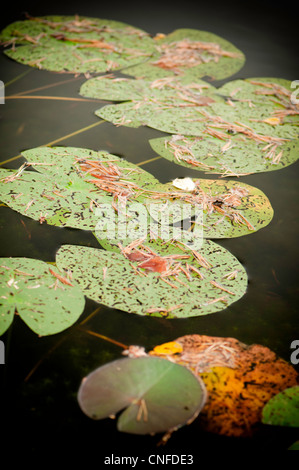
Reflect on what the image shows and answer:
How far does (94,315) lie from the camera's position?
1.06 meters

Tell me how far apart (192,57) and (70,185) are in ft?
4.18

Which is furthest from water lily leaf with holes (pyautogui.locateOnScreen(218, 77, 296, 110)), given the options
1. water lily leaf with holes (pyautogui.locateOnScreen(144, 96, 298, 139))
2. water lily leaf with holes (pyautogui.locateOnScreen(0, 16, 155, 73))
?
water lily leaf with holes (pyautogui.locateOnScreen(0, 16, 155, 73))

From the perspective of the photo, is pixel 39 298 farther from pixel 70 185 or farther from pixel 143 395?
pixel 70 185

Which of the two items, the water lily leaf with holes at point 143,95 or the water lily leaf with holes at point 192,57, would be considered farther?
the water lily leaf with holes at point 192,57

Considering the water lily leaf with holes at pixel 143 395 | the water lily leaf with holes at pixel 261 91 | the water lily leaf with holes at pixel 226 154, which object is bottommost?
the water lily leaf with holes at pixel 143 395

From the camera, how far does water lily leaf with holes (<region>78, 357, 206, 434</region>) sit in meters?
0.85

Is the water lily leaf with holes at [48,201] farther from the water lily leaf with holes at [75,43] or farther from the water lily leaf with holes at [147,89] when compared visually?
the water lily leaf with holes at [75,43]

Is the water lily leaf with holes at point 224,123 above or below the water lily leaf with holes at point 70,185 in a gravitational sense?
above

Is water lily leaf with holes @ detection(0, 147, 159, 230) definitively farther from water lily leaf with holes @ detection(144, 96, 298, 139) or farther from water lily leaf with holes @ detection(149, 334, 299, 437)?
water lily leaf with holes @ detection(149, 334, 299, 437)

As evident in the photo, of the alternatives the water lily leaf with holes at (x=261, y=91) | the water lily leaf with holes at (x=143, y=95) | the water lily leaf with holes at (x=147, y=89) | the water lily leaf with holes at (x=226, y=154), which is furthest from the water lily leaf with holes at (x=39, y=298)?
the water lily leaf with holes at (x=261, y=91)

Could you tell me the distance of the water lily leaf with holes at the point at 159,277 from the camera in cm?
107

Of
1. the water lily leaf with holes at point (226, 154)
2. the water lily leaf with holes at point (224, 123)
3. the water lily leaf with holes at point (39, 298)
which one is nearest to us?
the water lily leaf with holes at point (39, 298)

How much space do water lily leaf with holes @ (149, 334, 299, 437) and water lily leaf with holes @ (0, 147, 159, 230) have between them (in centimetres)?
48

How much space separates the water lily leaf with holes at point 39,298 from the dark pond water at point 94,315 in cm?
2
